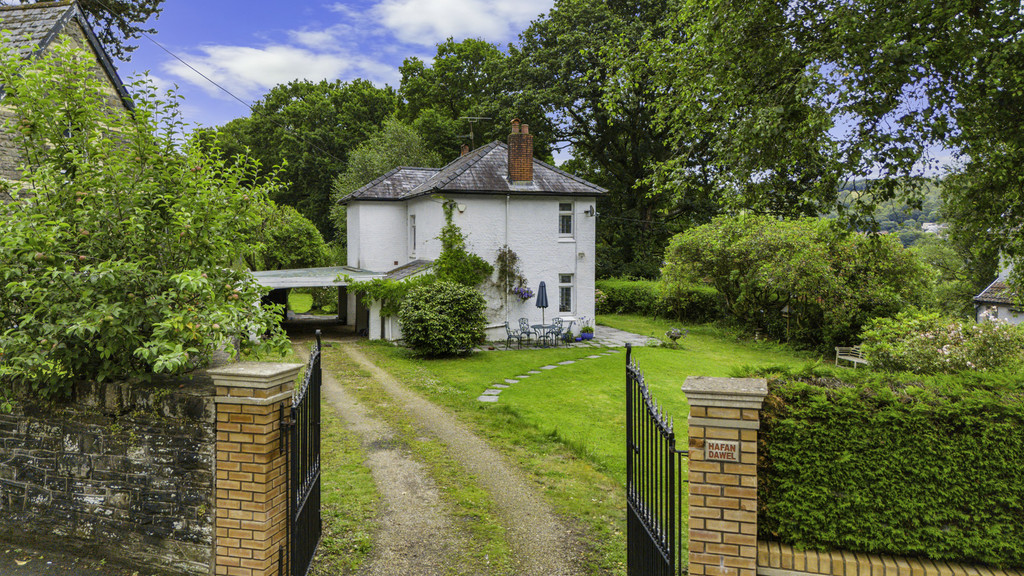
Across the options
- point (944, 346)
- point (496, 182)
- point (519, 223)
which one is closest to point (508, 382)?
point (519, 223)

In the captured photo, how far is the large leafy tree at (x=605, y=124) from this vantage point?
101 ft

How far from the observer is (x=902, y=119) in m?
6.94

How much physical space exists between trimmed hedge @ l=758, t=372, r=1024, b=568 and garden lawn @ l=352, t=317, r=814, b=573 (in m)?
0.89

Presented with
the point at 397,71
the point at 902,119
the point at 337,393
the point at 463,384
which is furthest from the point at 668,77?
the point at 397,71

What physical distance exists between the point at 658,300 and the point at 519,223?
38.5ft

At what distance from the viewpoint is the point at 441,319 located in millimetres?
17672

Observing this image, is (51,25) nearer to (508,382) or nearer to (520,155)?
(508,382)

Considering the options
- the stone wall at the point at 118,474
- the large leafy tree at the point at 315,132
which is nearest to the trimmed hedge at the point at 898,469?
the stone wall at the point at 118,474

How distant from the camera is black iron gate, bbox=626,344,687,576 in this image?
152 inches

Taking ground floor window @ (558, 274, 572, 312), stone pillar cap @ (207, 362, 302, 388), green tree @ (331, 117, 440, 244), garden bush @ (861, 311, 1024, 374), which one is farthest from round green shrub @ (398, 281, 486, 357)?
green tree @ (331, 117, 440, 244)

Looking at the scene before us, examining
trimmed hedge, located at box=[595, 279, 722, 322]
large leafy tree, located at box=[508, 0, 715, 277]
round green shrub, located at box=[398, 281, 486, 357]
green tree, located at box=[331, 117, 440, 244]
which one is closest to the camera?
round green shrub, located at box=[398, 281, 486, 357]

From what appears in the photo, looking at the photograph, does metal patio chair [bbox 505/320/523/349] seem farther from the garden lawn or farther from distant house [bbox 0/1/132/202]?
distant house [bbox 0/1/132/202]

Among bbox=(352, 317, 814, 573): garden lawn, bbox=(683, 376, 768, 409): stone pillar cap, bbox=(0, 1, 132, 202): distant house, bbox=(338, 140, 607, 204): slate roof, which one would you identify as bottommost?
bbox=(352, 317, 814, 573): garden lawn

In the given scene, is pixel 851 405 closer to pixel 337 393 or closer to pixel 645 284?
pixel 337 393
